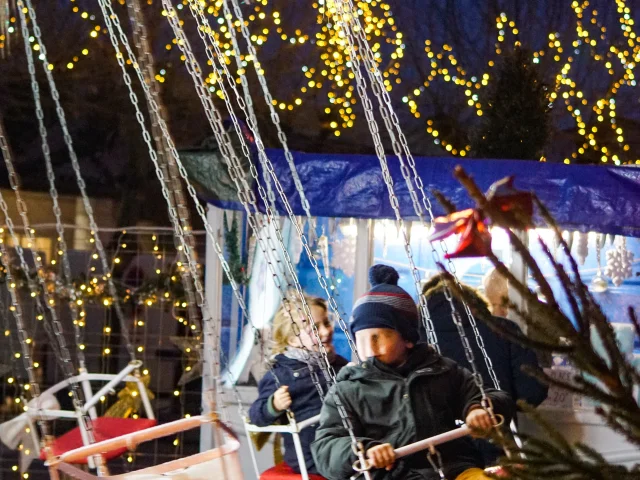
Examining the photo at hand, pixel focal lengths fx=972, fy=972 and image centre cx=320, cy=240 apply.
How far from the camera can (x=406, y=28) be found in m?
13.5

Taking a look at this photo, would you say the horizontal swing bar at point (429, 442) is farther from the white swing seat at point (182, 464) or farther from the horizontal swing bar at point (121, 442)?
the horizontal swing bar at point (121, 442)

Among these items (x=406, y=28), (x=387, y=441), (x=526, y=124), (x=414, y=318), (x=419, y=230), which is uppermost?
(x=406, y=28)

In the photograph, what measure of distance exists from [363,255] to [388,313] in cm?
313

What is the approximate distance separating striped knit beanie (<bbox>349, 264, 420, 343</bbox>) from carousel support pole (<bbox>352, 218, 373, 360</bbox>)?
9.30ft

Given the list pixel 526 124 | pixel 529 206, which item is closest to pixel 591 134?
pixel 526 124

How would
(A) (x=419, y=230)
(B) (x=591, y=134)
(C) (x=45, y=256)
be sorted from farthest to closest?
(B) (x=591, y=134) → (C) (x=45, y=256) → (A) (x=419, y=230)

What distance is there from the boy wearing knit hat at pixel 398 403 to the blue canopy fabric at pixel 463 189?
2.74 m

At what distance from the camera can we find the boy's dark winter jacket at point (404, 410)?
3.81 metres

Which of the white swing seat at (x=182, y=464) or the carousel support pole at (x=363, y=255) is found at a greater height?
the carousel support pole at (x=363, y=255)

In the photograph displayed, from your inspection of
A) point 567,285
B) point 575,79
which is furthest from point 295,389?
point 575,79

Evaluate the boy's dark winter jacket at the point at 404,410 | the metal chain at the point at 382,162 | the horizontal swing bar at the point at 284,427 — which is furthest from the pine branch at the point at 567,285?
the horizontal swing bar at the point at 284,427

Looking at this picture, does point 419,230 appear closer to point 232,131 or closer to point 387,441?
point 232,131

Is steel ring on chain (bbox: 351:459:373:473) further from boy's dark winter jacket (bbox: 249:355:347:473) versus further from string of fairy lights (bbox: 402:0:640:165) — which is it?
string of fairy lights (bbox: 402:0:640:165)

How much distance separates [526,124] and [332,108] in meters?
5.39
